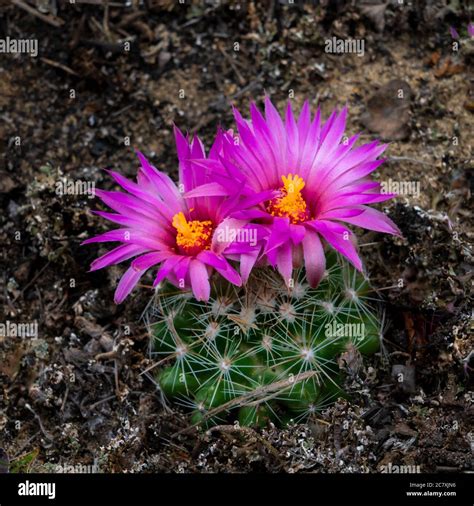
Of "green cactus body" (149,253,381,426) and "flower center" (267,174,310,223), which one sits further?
"green cactus body" (149,253,381,426)

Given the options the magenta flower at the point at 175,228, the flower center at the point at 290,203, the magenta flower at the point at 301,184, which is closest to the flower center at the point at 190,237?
the magenta flower at the point at 175,228

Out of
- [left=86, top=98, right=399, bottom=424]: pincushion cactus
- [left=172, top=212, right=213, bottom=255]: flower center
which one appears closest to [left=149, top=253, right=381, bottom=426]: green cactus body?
[left=86, top=98, right=399, bottom=424]: pincushion cactus

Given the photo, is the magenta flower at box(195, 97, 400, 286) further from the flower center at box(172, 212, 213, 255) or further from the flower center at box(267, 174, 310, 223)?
the flower center at box(172, 212, 213, 255)

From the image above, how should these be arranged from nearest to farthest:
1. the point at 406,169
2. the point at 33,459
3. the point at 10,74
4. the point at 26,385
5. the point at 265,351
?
the point at 265,351
the point at 33,459
the point at 26,385
the point at 406,169
the point at 10,74

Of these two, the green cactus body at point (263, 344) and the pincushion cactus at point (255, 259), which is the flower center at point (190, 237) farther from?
the green cactus body at point (263, 344)

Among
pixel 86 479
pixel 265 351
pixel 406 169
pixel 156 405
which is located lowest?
pixel 86 479

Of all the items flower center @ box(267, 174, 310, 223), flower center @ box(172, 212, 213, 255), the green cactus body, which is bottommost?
the green cactus body

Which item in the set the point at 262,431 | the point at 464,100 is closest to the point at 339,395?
the point at 262,431

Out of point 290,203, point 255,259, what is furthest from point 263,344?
point 290,203

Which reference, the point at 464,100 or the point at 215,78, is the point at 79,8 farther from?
the point at 464,100
